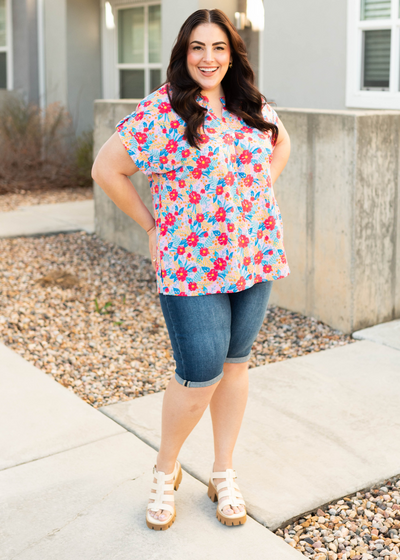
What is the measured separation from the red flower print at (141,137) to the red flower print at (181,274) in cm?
44

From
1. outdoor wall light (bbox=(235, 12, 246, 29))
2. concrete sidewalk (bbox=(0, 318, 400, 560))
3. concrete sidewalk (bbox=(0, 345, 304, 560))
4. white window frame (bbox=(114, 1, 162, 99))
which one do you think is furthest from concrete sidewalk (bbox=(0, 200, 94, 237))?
concrete sidewalk (bbox=(0, 345, 304, 560))

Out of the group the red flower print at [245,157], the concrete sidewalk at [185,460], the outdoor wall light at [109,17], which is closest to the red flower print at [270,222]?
the red flower print at [245,157]

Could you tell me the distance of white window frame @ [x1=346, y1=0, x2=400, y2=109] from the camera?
6.40 m

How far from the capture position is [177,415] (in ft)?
8.02

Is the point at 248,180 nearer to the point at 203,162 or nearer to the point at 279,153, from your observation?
the point at 203,162

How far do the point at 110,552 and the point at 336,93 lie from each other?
5.62 meters

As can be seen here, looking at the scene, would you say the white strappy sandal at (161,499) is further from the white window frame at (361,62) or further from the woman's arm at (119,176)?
the white window frame at (361,62)

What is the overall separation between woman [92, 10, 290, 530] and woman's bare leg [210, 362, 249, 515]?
0.14 metres

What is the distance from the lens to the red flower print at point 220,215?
2297 mm

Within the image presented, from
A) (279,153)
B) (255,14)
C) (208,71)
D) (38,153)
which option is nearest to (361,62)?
(255,14)

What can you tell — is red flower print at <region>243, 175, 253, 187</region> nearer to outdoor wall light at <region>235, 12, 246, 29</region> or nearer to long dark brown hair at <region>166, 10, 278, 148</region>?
long dark brown hair at <region>166, 10, 278, 148</region>

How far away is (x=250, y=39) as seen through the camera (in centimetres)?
898

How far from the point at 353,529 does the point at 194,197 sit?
1.39 m

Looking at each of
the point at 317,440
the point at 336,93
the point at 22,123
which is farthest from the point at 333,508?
the point at 22,123
